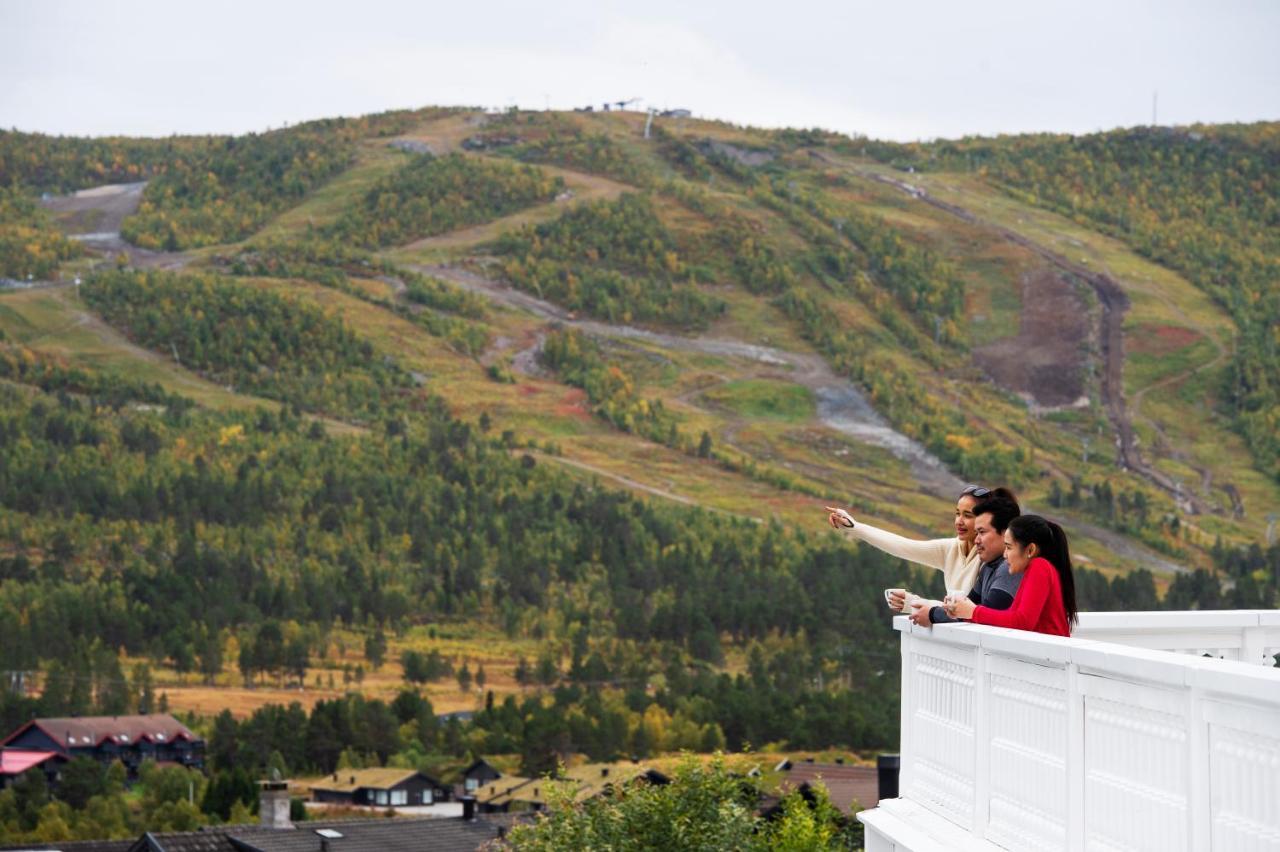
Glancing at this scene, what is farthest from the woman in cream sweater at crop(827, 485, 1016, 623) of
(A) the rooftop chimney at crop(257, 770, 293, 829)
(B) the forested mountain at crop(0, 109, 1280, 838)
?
(B) the forested mountain at crop(0, 109, 1280, 838)

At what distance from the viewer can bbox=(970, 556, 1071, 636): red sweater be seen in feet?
26.5

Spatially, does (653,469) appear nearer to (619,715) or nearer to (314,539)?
(314,539)

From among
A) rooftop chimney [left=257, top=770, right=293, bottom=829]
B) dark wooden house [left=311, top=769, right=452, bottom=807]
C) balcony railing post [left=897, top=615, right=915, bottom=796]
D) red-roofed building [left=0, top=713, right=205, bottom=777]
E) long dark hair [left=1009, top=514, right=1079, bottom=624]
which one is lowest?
red-roofed building [left=0, top=713, right=205, bottom=777]

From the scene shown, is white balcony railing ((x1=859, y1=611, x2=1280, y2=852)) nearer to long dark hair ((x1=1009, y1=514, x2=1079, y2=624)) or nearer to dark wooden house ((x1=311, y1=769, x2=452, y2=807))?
long dark hair ((x1=1009, y1=514, x2=1079, y2=624))

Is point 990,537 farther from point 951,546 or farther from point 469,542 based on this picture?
point 469,542

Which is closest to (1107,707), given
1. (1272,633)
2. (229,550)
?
(1272,633)

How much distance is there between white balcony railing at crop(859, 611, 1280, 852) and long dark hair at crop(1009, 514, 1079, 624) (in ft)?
1.69

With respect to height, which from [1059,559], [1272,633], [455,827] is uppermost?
[1059,559]

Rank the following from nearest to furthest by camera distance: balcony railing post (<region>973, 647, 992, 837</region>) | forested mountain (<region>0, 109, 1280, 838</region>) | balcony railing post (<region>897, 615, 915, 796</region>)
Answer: balcony railing post (<region>973, 647, 992, 837</region>) → balcony railing post (<region>897, 615, 915, 796</region>) → forested mountain (<region>0, 109, 1280, 838</region>)

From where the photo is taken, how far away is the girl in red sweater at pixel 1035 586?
8102 mm

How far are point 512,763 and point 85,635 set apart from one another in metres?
41.6

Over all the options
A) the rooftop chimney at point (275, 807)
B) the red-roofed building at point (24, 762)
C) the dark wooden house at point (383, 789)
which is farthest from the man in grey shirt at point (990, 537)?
the red-roofed building at point (24, 762)

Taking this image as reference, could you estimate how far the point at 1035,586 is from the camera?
812 cm

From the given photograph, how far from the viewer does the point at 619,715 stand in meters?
95.1
